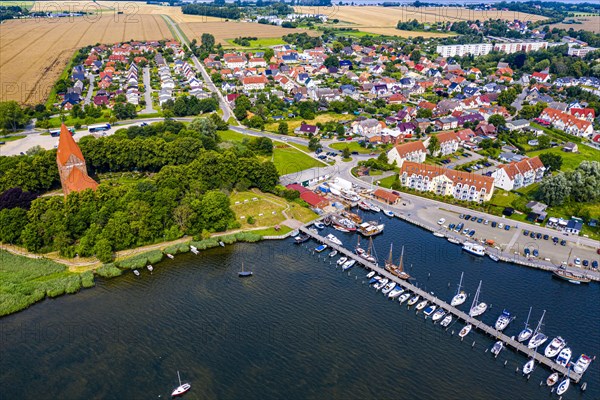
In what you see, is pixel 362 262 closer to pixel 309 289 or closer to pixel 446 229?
pixel 309 289

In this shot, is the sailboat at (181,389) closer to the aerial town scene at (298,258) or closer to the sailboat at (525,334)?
the aerial town scene at (298,258)

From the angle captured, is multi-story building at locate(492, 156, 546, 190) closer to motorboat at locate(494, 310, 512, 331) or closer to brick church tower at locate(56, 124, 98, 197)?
motorboat at locate(494, 310, 512, 331)

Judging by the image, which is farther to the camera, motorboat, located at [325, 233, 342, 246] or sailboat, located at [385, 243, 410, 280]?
motorboat, located at [325, 233, 342, 246]

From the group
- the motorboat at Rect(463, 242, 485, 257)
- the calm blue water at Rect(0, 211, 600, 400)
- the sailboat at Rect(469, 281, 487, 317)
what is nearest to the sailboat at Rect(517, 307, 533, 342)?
the calm blue water at Rect(0, 211, 600, 400)

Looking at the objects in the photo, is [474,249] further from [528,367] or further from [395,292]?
[528,367]

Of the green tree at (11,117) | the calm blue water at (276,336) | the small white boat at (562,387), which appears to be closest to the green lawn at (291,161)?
the calm blue water at (276,336)

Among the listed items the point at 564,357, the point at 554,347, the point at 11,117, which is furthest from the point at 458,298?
the point at 11,117
